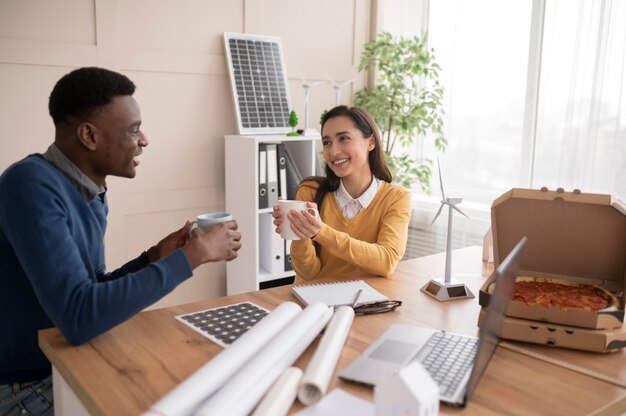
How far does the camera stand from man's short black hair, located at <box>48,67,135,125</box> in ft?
4.26

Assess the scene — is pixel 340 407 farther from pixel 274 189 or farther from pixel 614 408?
pixel 274 189

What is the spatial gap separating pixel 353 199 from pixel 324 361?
1155mm

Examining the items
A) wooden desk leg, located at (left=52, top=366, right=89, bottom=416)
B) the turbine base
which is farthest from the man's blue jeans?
the turbine base

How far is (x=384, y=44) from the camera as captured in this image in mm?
3525

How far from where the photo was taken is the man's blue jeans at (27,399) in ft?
4.31

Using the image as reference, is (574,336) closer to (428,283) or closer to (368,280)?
(428,283)

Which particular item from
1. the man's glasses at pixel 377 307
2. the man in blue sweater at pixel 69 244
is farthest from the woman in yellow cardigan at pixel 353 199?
the man in blue sweater at pixel 69 244

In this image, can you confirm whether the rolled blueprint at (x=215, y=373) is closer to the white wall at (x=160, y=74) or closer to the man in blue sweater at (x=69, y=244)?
the man in blue sweater at (x=69, y=244)

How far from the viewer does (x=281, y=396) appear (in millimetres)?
905

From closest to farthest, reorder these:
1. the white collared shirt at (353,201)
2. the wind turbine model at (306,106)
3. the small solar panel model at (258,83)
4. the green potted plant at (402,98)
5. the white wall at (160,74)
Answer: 1. the white collared shirt at (353,201)
2. the white wall at (160,74)
3. the small solar panel model at (258,83)
4. the wind turbine model at (306,106)
5. the green potted plant at (402,98)

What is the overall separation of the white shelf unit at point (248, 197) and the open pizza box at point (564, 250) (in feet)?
5.73

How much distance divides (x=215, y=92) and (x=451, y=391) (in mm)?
2542

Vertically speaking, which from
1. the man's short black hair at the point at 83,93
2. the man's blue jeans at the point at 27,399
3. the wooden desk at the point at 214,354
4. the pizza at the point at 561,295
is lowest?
the man's blue jeans at the point at 27,399

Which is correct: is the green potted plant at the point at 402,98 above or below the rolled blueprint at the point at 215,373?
above
